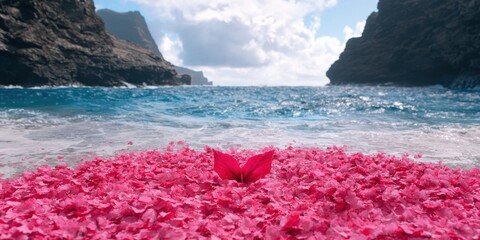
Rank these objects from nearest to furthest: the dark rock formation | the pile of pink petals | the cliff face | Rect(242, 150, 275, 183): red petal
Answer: the pile of pink petals < Rect(242, 150, 275, 183): red petal < the dark rock formation < the cliff face

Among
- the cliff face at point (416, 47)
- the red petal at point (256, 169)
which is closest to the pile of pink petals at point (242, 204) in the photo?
the red petal at point (256, 169)

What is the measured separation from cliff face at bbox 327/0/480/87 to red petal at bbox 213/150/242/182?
7582cm

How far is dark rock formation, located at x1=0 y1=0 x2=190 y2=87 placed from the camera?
56219 millimetres

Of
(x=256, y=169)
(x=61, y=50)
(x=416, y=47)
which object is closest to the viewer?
(x=256, y=169)

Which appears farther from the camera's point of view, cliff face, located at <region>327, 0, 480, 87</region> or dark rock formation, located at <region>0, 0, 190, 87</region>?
cliff face, located at <region>327, 0, 480, 87</region>

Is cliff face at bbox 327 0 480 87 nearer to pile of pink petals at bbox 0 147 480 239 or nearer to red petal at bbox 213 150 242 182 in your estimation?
pile of pink petals at bbox 0 147 480 239

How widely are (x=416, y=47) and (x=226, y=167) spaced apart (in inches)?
4050

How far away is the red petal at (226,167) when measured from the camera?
17.9ft

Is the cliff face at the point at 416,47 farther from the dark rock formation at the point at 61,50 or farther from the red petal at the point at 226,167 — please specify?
the red petal at the point at 226,167

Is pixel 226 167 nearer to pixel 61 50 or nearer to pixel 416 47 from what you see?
pixel 61 50

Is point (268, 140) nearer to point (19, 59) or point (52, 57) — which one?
point (19, 59)

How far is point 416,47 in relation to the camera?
9212 cm

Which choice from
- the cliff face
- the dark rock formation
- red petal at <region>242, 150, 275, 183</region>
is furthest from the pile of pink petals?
the cliff face

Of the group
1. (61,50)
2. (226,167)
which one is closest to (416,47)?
(61,50)
